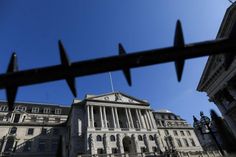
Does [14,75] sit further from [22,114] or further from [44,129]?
[22,114]

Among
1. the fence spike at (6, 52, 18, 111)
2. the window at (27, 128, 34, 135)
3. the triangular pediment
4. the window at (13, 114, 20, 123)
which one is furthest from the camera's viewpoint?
the triangular pediment

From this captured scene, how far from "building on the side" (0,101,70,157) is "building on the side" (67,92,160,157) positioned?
5880mm

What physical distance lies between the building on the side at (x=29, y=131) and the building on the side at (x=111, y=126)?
588 cm

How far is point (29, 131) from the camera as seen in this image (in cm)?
4459

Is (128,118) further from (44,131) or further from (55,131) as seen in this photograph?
(44,131)

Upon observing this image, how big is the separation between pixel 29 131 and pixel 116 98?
27677mm

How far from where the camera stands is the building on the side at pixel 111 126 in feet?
124

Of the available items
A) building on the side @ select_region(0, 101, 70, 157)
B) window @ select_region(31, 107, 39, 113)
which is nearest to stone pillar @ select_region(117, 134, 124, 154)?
building on the side @ select_region(0, 101, 70, 157)

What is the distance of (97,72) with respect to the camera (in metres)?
2.74

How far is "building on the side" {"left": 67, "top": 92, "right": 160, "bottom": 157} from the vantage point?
1491 inches

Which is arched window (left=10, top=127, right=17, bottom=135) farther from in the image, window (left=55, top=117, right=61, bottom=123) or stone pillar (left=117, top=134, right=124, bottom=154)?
stone pillar (left=117, top=134, right=124, bottom=154)

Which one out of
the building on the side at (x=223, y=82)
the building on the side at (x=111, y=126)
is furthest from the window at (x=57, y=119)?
the building on the side at (x=223, y=82)

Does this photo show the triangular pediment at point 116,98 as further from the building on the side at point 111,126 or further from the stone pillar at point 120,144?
the stone pillar at point 120,144

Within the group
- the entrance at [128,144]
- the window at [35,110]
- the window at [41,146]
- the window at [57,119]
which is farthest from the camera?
the window at [57,119]
